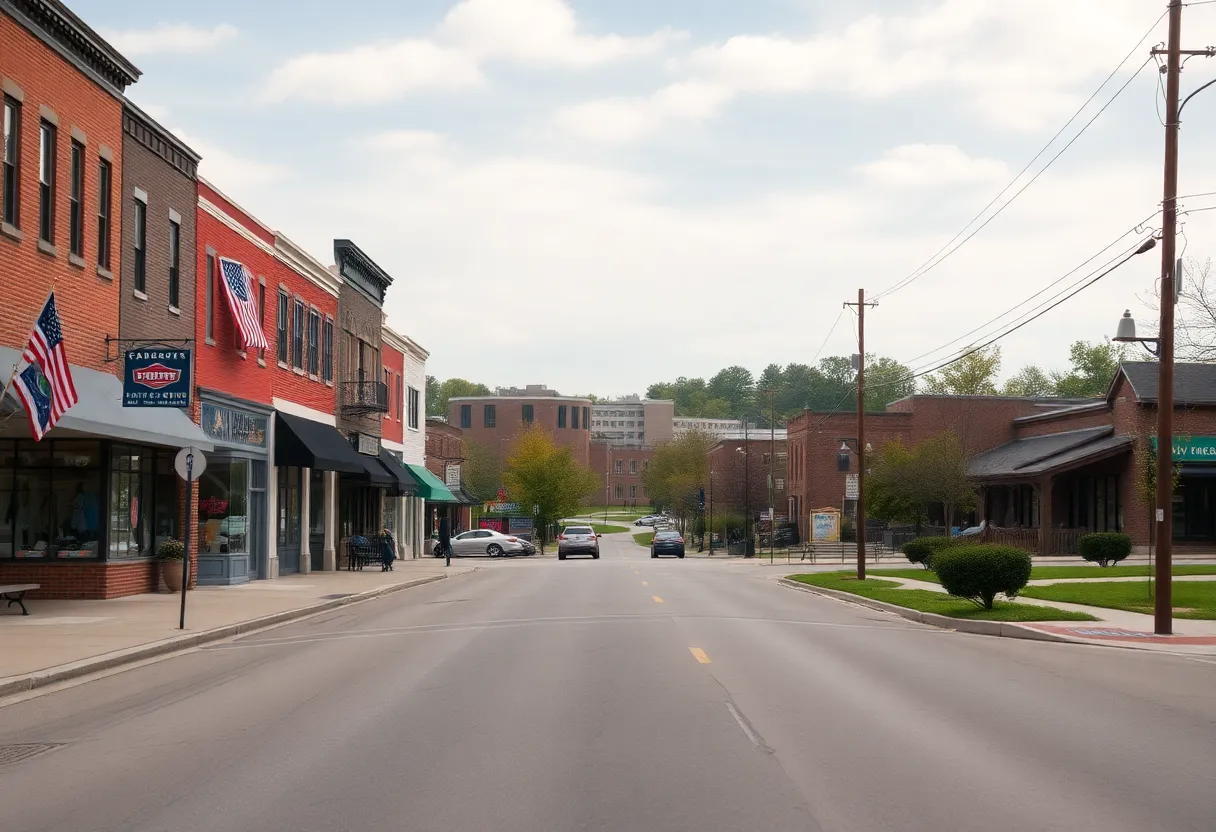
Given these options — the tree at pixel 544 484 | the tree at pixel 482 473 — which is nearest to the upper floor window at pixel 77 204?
the tree at pixel 544 484

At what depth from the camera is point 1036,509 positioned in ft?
195

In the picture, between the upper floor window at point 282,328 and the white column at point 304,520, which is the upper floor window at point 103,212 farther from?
the white column at point 304,520

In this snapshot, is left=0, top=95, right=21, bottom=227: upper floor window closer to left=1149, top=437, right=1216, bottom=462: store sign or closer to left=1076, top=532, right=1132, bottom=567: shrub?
left=1076, top=532, right=1132, bottom=567: shrub

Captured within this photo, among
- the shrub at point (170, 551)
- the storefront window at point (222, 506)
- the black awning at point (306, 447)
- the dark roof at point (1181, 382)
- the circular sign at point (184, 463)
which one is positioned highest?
the dark roof at point (1181, 382)

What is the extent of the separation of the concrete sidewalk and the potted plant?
18.9 inches

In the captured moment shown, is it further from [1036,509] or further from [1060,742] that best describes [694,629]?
[1036,509]

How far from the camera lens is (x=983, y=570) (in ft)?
72.8

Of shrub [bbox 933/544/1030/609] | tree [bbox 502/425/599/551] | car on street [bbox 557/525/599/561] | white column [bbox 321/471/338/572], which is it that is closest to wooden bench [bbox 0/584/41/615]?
shrub [bbox 933/544/1030/609]

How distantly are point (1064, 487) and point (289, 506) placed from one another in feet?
120

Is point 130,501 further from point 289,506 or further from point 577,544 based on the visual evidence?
point 577,544

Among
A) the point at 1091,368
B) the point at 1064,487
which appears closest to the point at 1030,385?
the point at 1091,368

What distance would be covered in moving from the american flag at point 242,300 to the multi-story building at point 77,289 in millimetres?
2913

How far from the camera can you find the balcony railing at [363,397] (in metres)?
42.8

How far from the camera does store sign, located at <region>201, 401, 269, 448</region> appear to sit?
29.6 m
